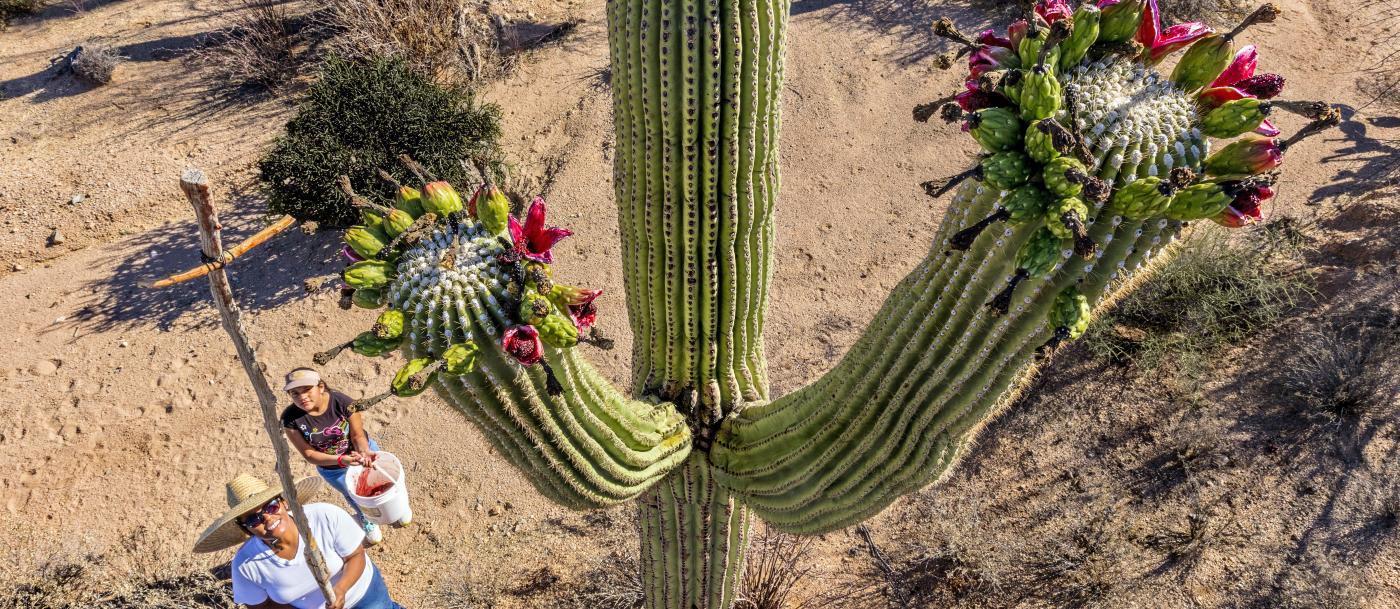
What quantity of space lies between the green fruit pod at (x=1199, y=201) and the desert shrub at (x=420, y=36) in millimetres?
8548

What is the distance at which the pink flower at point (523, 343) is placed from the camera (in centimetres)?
257

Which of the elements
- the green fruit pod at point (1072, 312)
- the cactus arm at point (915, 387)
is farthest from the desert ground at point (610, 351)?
the green fruit pod at point (1072, 312)

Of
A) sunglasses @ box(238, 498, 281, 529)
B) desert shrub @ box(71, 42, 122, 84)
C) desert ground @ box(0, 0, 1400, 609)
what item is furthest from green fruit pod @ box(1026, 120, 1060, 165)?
desert shrub @ box(71, 42, 122, 84)

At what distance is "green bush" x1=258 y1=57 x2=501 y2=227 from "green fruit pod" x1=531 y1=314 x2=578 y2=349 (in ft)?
17.9

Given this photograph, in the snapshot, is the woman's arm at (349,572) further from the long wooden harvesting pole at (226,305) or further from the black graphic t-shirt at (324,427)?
the long wooden harvesting pole at (226,305)

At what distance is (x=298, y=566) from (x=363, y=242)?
294 cm

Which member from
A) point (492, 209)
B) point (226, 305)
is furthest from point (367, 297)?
point (226, 305)

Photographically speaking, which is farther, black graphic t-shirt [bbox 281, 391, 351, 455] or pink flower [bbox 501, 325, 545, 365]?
black graphic t-shirt [bbox 281, 391, 351, 455]

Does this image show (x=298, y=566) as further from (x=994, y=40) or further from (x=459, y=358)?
(x=994, y=40)

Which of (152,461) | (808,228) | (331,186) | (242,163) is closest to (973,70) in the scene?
(808,228)

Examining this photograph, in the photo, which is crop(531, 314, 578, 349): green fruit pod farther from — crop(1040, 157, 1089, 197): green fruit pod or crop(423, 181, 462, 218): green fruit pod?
crop(1040, 157, 1089, 197): green fruit pod

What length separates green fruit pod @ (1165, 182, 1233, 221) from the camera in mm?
1943

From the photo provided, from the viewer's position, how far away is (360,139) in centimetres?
776

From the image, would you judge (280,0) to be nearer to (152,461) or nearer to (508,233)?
(152,461)
